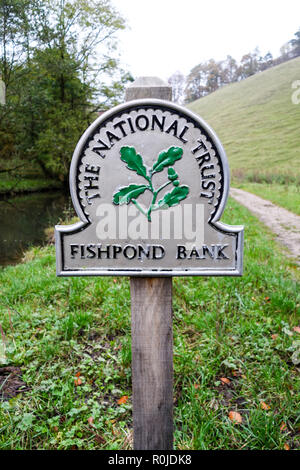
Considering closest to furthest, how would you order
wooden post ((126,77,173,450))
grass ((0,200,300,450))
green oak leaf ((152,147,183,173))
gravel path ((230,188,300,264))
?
1. green oak leaf ((152,147,183,173))
2. wooden post ((126,77,173,450))
3. grass ((0,200,300,450))
4. gravel path ((230,188,300,264))

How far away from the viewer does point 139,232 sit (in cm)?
155

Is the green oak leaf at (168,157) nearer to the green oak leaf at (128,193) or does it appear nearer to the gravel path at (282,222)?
the green oak leaf at (128,193)

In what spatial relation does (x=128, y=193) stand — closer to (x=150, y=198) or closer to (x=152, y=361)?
(x=150, y=198)

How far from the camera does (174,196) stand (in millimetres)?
1503

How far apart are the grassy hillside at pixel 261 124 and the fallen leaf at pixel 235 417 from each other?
54.5 feet

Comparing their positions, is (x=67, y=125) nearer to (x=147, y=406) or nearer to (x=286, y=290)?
(x=286, y=290)

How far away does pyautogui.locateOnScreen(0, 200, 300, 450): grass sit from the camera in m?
1.95

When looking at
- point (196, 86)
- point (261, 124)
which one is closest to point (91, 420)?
point (261, 124)

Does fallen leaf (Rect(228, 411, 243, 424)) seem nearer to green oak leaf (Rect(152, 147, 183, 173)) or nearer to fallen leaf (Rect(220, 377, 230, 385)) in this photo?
fallen leaf (Rect(220, 377, 230, 385))

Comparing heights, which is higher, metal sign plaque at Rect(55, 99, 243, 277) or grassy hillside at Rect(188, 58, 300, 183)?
grassy hillside at Rect(188, 58, 300, 183)

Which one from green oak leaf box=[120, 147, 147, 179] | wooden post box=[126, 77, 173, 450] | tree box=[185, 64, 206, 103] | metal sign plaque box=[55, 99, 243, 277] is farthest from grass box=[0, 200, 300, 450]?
tree box=[185, 64, 206, 103]

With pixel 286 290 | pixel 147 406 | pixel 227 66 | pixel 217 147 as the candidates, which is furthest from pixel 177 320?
pixel 227 66

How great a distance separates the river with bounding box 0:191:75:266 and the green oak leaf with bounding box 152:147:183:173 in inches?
218
